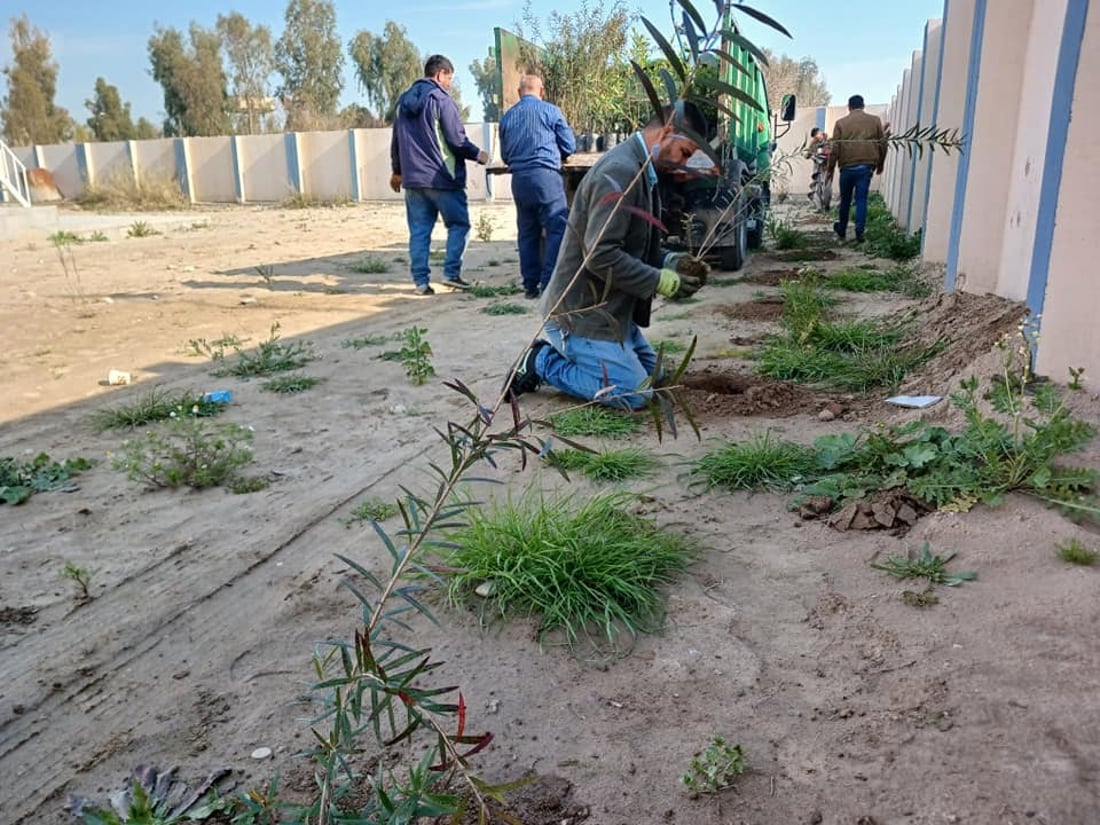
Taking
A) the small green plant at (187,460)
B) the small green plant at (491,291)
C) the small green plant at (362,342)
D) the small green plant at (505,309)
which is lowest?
the small green plant at (187,460)

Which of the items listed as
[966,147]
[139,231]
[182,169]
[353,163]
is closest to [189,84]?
[182,169]

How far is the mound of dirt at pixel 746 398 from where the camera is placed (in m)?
3.97

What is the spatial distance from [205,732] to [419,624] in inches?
24.6

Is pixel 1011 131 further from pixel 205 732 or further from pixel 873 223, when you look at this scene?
pixel 873 223

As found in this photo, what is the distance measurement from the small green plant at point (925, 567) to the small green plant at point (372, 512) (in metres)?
1.71

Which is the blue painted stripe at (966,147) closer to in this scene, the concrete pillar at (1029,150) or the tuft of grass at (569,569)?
the concrete pillar at (1029,150)

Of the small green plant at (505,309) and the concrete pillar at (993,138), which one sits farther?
the small green plant at (505,309)

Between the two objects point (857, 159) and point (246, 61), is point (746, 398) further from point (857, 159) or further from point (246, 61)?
point (246, 61)

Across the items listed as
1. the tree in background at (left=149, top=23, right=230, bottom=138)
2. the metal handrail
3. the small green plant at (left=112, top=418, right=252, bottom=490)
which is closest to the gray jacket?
the small green plant at (left=112, top=418, right=252, bottom=490)

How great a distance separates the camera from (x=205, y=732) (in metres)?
1.90

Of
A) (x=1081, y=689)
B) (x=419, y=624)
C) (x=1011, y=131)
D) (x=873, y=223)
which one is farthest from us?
(x=873, y=223)

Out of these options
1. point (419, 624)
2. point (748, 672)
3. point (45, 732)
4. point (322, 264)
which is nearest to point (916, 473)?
point (748, 672)

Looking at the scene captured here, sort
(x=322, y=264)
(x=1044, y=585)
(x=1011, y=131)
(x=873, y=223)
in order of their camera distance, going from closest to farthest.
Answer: (x=1044, y=585) → (x=1011, y=131) → (x=322, y=264) → (x=873, y=223)

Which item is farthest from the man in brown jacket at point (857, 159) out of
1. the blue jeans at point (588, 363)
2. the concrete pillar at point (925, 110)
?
the blue jeans at point (588, 363)
